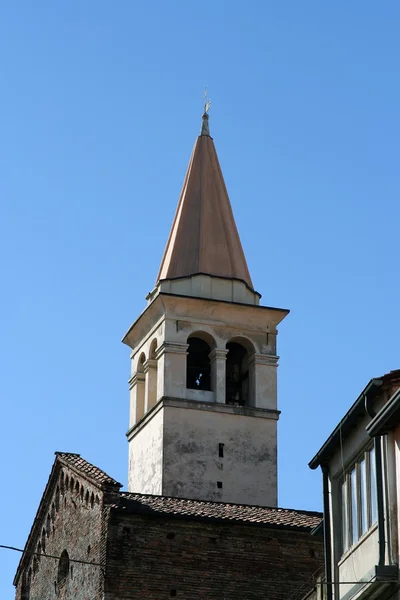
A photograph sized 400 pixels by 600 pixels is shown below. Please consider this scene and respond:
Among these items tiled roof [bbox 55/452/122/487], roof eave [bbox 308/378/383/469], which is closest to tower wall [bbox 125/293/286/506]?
tiled roof [bbox 55/452/122/487]

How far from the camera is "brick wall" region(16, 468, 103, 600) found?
29.7 m

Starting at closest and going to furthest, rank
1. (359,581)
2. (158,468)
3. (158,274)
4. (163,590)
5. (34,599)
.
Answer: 1. (359,581)
2. (163,590)
3. (34,599)
4. (158,468)
5. (158,274)

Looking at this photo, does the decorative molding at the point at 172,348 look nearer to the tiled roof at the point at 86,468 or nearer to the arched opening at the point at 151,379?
the arched opening at the point at 151,379

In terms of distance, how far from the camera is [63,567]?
107 ft

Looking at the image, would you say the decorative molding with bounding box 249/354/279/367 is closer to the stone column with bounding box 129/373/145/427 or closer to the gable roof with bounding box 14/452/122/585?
the stone column with bounding box 129/373/145/427

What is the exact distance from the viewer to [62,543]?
108 ft

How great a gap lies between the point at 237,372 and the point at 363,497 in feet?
69.8

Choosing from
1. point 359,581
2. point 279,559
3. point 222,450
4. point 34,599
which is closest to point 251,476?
point 222,450

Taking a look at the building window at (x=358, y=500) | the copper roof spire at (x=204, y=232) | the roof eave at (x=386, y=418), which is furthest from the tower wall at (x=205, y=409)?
the roof eave at (x=386, y=418)

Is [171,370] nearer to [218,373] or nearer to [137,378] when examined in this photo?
[218,373]

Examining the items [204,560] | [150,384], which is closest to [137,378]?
[150,384]

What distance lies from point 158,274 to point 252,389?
4.72m

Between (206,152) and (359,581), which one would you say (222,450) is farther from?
(359,581)

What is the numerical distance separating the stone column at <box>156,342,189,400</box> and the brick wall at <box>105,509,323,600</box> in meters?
9.94
